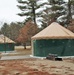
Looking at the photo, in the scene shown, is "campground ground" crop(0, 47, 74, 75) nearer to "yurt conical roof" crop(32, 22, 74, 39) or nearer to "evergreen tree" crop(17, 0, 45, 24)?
"yurt conical roof" crop(32, 22, 74, 39)

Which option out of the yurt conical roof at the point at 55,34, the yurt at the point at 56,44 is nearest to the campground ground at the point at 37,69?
the yurt at the point at 56,44

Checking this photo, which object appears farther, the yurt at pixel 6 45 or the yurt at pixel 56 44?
the yurt at pixel 6 45

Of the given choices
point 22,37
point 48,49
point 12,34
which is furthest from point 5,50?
point 12,34

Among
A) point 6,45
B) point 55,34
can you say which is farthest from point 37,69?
point 6,45

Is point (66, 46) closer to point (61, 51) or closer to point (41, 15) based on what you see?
point (61, 51)

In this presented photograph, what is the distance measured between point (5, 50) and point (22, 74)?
30.9 meters

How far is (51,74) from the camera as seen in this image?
11.4 m

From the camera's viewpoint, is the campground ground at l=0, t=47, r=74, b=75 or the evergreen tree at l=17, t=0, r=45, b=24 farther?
the evergreen tree at l=17, t=0, r=45, b=24

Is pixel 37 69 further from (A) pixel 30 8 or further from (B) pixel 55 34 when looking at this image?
(A) pixel 30 8

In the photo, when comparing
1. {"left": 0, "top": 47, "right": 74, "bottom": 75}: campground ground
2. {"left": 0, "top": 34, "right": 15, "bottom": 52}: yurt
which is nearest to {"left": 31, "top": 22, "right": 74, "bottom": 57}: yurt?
{"left": 0, "top": 47, "right": 74, "bottom": 75}: campground ground

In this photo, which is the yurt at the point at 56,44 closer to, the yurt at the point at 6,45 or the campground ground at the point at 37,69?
the campground ground at the point at 37,69

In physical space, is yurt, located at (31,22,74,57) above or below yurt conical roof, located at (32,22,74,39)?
below

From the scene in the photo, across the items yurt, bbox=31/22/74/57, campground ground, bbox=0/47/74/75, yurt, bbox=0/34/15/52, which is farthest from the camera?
yurt, bbox=0/34/15/52

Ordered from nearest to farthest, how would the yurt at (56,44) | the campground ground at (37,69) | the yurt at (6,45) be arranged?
the campground ground at (37,69) < the yurt at (56,44) < the yurt at (6,45)
